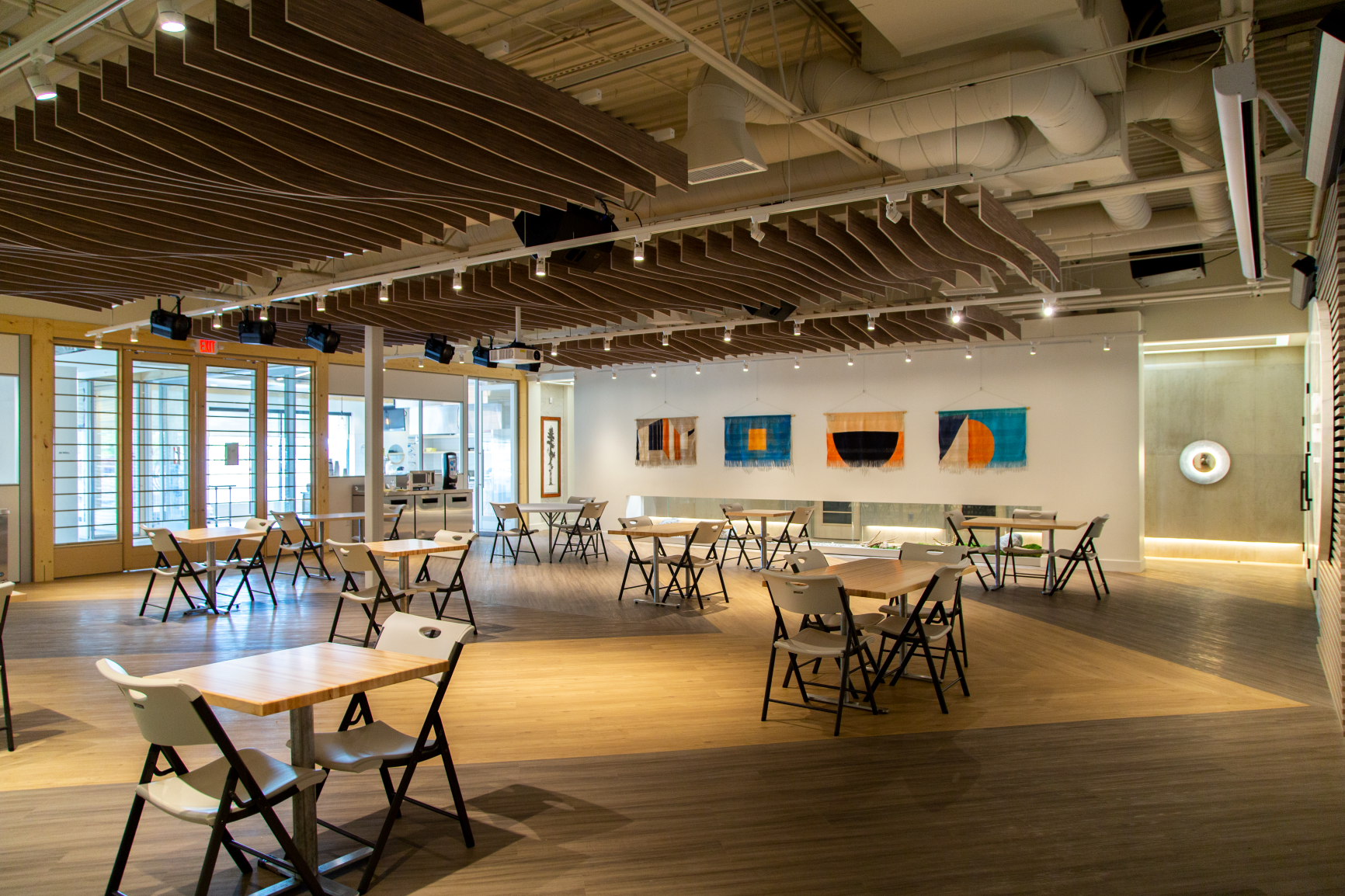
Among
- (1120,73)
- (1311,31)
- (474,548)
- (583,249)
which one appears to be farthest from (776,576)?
(474,548)

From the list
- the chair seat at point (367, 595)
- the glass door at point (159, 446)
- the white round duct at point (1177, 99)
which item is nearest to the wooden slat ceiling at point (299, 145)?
the chair seat at point (367, 595)

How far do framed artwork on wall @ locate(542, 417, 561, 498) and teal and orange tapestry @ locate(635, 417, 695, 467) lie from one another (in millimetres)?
2973

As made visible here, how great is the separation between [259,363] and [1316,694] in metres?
13.5

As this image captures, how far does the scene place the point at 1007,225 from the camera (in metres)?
6.00

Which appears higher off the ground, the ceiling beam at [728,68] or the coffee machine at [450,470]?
the ceiling beam at [728,68]

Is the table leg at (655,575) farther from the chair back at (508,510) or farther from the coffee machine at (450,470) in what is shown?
the coffee machine at (450,470)

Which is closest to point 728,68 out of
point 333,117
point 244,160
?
point 333,117

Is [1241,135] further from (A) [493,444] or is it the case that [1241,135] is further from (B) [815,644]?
(A) [493,444]

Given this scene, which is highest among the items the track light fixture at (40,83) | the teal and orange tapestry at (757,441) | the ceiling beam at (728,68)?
the ceiling beam at (728,68)

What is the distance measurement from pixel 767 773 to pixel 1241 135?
3.76 meters

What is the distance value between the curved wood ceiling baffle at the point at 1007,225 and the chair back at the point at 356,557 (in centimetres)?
555

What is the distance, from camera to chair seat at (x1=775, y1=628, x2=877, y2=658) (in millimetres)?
4672

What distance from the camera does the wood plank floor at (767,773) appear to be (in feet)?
10.2

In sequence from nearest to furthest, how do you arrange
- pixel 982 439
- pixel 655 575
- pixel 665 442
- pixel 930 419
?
pixel 655 575 < pixel 982 439 < pixel 930 419 < pixel 665 442
